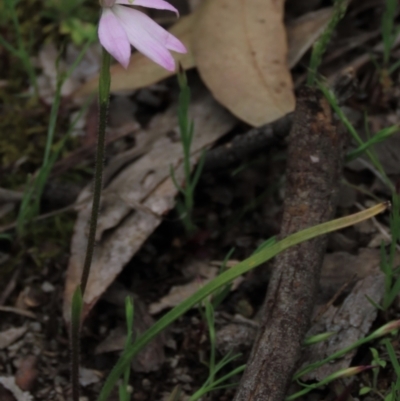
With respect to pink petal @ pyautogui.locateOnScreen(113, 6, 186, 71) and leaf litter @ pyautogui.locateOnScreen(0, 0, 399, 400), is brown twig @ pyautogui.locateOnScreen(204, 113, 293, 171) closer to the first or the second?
leaf litter @ pyautogui.locateOnScreen(0, 0, 399, 400)

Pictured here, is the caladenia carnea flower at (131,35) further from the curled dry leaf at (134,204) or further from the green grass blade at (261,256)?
the curled dry leaf at (134,204)

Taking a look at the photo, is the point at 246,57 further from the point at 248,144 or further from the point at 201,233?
the point at 201,233

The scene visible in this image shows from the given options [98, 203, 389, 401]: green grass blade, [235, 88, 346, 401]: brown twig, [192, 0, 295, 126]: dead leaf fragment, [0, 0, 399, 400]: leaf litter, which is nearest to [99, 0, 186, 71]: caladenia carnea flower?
[98, 203, 389, 401]: green grass blade

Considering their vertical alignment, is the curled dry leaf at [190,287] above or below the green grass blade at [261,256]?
below

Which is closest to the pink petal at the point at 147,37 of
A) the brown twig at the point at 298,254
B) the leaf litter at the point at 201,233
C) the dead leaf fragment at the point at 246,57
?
the brown twig at the point at 298,254

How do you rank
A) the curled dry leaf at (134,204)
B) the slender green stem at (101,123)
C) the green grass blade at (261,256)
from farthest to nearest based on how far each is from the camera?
1. the curled dry leaf at (134,204)
2. the green grass blade at (261,256)
3. the slender green stem at (101,123)

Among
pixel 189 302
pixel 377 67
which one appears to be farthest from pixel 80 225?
pixel 377 67

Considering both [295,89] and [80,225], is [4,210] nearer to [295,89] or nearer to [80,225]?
[80,225]
